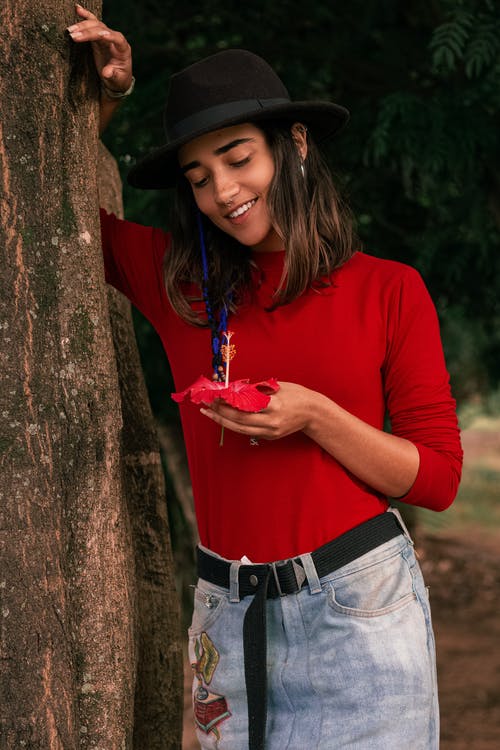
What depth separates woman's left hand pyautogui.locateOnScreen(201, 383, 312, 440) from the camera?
227 centimetres

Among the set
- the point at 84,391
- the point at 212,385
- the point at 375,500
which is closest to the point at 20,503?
the point at 84,391

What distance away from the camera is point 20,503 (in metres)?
2.23

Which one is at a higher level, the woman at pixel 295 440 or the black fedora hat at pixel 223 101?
the black fedora hat at pixel 223 101

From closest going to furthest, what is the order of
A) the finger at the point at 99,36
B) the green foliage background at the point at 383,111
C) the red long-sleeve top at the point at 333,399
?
1. the finger at the point at 99,36
2. the red long-sleeve top at the point at 333,399
3. the green foliage background at the point at 383,111

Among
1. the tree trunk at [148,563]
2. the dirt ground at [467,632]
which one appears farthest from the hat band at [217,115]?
the dirt ground at [467,632]

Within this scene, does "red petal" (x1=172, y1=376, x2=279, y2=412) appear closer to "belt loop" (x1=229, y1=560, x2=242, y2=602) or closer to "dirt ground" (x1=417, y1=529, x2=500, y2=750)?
"belt loop" (x1=229, y1=560, x2=242, y2=602)

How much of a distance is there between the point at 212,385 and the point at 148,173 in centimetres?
79

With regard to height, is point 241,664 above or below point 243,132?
below

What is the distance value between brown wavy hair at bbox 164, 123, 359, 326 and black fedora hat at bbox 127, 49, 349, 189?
0.31 feet

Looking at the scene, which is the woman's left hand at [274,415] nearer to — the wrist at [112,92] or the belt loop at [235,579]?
the belt loop at [235,579]

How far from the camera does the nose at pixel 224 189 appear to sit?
8.34 feet

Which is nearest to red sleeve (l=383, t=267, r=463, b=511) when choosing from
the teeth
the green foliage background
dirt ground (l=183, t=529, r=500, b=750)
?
the teeth

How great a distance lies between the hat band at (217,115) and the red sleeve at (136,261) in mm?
365

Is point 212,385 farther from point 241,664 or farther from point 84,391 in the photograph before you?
point 241,664
